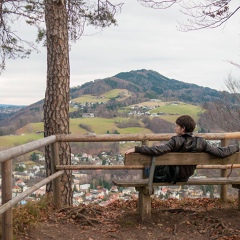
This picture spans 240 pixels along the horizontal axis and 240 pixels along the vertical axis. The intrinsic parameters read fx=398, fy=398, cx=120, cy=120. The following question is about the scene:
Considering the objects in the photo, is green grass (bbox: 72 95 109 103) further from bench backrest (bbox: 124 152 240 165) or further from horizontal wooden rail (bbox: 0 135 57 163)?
bench backrest (bbox: 124 152 240 165)

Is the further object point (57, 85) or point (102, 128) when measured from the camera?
point (102, 128)

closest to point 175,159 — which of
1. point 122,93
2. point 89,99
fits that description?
point 89,99

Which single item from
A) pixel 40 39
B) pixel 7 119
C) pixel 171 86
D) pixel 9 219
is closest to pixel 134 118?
pixel 7 119

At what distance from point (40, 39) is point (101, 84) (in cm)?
8671

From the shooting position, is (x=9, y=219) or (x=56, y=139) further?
(x=56, y=139)

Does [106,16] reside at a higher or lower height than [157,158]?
higher

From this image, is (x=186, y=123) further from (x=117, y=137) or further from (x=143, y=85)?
(x=143, y=85)

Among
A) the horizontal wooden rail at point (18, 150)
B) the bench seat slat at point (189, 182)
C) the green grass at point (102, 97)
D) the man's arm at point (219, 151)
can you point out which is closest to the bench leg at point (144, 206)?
the bench seat slat at point (189, 182)

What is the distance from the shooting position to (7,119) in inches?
2466

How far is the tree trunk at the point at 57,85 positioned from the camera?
6.56 metres

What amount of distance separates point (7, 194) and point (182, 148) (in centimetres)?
196

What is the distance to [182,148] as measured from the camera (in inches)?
177

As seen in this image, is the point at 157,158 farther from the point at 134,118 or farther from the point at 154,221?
the point at 134,118

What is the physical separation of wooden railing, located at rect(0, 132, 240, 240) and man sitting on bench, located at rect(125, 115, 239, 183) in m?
0.98
